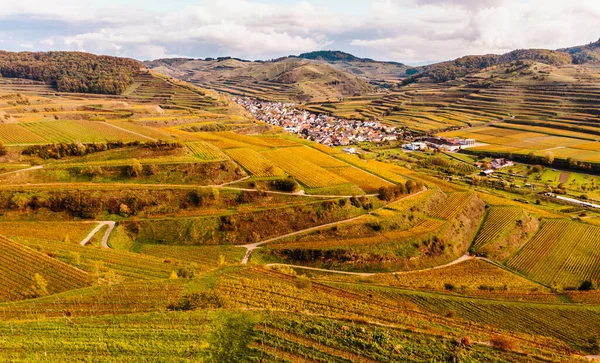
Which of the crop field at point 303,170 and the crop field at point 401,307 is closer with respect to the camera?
the crop field at point 401,307

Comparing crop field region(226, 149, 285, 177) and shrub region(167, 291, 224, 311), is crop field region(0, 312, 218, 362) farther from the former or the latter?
crop field region(226, 149, 285, 177)

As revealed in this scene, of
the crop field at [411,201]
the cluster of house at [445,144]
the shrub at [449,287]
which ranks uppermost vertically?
the cluster of house at [445,144]

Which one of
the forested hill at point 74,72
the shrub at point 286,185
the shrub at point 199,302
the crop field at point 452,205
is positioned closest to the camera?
the shrub at point 199,302

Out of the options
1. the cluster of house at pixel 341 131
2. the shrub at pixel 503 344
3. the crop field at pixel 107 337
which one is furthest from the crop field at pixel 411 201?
the cluster of house at pixel 341 131

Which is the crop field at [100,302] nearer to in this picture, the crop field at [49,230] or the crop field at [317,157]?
the crop field at [49,230]

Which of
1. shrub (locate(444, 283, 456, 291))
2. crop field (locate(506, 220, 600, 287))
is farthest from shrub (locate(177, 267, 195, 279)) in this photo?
crop field (locate(506, 220, 600, 287))

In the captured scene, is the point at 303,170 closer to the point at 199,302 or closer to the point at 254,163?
the point at 254,163
